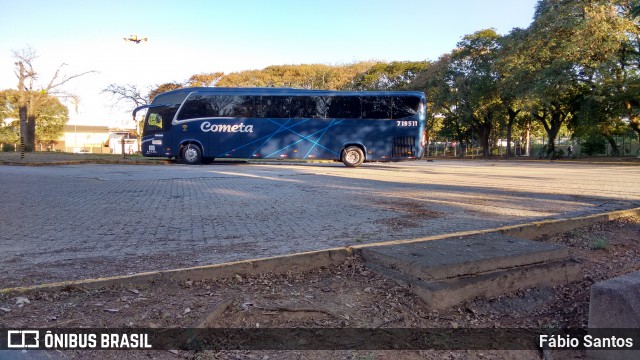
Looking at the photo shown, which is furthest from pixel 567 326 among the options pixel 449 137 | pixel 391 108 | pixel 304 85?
pixel 449 137

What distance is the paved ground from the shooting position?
14.6 ft

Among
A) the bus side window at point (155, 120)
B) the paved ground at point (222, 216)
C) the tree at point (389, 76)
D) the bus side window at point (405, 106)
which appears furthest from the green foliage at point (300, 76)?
the paved ground at point (222, 216)

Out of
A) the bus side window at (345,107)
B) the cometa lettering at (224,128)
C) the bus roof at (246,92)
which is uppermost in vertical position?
the bus roof at (246,92)

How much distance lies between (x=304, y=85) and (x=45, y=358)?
45.4 metres

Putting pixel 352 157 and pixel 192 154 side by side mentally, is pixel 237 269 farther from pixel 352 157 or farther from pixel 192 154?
pixel 192 154

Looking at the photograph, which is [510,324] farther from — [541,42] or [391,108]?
[541,42]

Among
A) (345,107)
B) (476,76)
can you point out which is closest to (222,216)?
(345,107)

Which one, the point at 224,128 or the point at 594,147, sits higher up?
the point at 594,147

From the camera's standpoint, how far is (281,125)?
20.3 m

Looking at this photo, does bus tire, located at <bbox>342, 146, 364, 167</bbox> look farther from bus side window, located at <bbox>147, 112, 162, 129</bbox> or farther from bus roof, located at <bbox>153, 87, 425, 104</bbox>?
bus side window, located at <bbox>147, 112, 162, 129</bbox>

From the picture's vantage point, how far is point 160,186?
1075 centimetres

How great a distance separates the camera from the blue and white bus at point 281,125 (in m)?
19.8

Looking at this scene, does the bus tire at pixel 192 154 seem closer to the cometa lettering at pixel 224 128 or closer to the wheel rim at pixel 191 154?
the wheel rim at pixel 191 154

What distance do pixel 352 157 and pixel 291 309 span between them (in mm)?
16997
